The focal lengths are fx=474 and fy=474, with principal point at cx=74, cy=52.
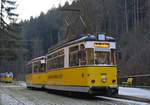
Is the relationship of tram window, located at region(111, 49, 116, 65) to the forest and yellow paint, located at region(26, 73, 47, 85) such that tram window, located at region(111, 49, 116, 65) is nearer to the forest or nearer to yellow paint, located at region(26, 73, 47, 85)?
the forest

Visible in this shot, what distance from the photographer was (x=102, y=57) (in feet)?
81.0

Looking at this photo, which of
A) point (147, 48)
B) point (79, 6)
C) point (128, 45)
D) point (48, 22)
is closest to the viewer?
point (79, 6)

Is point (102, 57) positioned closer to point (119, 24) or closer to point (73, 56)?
point (73, 56)

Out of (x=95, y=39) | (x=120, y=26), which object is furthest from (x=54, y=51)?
(x=120, y=26)

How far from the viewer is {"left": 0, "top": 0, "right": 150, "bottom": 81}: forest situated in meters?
44.8

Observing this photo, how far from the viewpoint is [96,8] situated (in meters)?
67.8

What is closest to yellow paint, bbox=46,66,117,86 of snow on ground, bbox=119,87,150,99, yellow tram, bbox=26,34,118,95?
yellow tram, bbox=26,34,118,95

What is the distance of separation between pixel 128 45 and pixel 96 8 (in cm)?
710

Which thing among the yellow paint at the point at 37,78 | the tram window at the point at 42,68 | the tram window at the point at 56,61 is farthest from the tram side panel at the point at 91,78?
the tram window at the point at 42,68

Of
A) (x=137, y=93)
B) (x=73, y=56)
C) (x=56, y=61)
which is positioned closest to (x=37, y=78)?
(x=56, y=61)

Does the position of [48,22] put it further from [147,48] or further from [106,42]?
[106,42]

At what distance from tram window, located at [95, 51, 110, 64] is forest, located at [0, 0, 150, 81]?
10159 millimetres

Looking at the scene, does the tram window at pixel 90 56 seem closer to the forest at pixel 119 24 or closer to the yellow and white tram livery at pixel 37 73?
the forest at pixel 119 24

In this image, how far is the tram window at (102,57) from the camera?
2455cm
